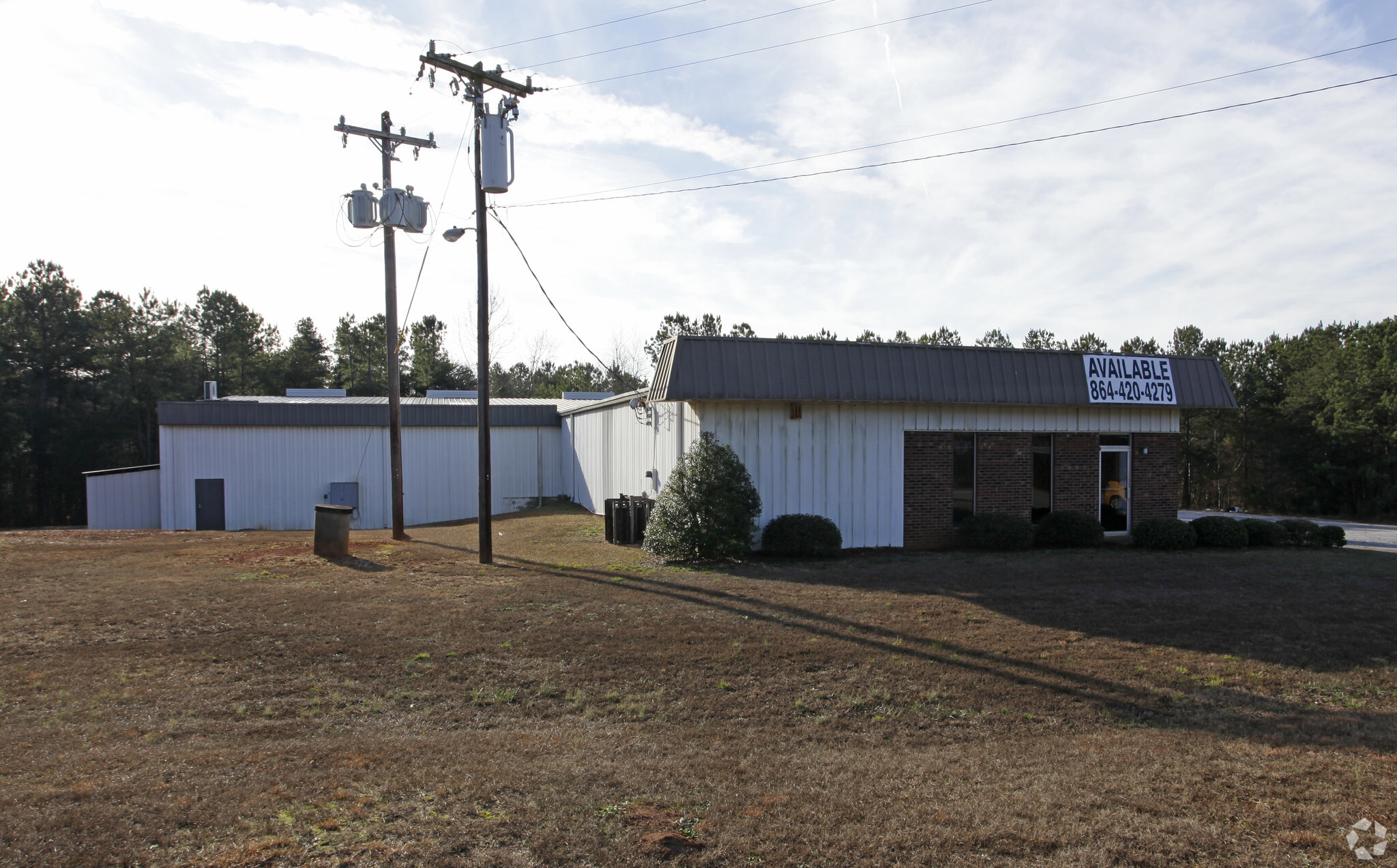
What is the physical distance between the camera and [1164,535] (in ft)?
50.4

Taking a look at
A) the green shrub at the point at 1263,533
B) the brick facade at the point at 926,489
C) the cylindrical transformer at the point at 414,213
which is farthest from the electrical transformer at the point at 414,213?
the green shrub at the point at 1263,533

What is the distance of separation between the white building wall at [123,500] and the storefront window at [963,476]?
2327 centimetres

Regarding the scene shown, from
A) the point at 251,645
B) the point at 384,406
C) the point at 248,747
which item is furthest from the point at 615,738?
the point at 384,406

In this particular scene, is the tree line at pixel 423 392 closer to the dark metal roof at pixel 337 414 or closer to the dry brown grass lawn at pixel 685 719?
the dark metal roof at pixel 337 414

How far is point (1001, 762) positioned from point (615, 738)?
2.58 meters

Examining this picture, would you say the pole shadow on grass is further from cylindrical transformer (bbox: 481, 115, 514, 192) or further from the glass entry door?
the glass entry door

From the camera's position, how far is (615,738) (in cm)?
557

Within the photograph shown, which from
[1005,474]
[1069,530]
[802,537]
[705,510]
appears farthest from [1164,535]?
[705,510]

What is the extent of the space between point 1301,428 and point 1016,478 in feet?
93.8

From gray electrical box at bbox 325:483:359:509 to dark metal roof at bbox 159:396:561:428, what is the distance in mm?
1804

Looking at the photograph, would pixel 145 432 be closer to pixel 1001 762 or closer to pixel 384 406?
pixel 384 406

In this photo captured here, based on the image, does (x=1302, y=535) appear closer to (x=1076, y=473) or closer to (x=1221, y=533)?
Result: (x=1221, y=533)

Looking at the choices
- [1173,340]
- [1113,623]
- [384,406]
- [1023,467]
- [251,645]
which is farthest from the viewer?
[1173,340]

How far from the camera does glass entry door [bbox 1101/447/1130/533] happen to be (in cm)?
1706
